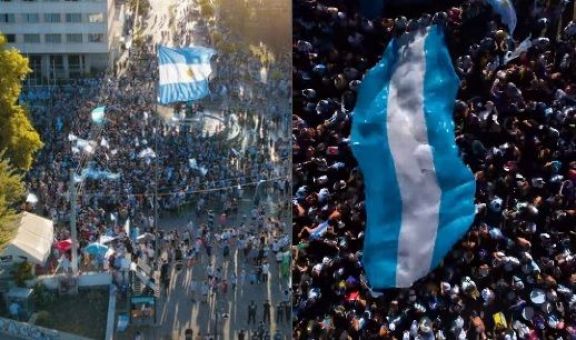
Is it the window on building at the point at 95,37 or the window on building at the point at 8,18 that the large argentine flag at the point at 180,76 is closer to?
the window on building at the point at 95,37

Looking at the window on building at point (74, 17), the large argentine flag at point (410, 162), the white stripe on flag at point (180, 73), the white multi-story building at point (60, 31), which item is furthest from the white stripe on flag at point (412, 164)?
the window on building at point (74, 17)

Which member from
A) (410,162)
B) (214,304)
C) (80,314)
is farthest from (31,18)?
(410,162)

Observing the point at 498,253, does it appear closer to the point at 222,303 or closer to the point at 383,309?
the point at 383,309

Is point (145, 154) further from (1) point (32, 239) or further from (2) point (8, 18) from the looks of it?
(2) point (8, 18)

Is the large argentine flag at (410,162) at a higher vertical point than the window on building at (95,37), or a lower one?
higher

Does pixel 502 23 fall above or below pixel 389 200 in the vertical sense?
above

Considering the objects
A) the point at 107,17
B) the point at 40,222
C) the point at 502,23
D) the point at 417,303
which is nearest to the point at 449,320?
the point at 417,303
